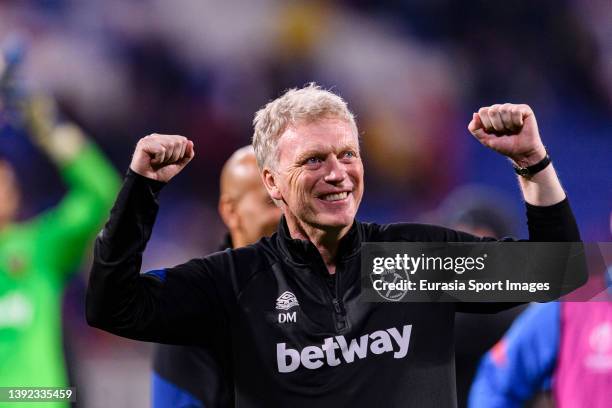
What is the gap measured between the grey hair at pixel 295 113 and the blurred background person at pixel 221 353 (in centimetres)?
35

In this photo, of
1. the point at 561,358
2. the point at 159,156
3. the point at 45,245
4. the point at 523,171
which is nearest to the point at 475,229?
the point at 561,358

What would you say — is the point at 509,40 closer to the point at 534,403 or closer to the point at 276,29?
the point at 276,29

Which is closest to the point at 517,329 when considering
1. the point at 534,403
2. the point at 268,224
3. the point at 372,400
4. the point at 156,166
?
the point at 534,403

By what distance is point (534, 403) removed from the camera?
7.40 feet

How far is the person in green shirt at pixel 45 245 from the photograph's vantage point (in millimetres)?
2713

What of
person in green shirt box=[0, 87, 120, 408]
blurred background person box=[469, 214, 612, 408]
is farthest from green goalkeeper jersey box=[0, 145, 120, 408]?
blurred background person box=[469, 214, 612, 408]

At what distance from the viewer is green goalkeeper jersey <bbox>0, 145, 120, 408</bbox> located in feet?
8.88

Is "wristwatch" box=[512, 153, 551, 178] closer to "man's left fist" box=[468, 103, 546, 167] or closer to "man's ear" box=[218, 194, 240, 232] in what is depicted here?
"man's left fist" box=[468, 103, 546, 167]

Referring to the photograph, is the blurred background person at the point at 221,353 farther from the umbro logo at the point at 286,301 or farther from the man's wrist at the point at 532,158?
the man's wrist at the point at 532,158

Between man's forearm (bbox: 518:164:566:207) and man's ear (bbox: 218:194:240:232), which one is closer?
man's forearm (bbox: 518:164:566:207)

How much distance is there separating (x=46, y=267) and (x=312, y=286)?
5.26 feet

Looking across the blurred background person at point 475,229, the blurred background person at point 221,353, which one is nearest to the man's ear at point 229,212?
the blurred background person at point 221,353

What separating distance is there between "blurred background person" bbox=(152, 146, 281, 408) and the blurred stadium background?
44 cm

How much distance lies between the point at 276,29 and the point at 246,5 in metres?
0.13
